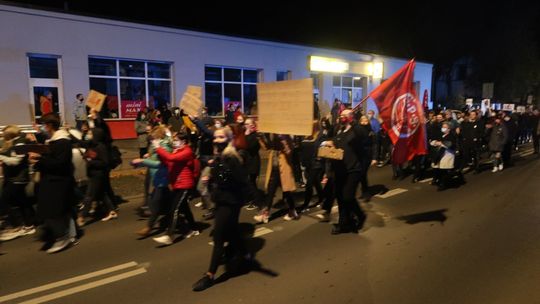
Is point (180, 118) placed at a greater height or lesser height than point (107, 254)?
greater

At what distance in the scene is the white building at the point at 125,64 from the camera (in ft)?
48.2

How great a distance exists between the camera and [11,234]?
262 inches

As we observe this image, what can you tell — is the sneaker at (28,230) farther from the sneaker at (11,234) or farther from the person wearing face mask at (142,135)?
the person wearing face mask at (142,135)

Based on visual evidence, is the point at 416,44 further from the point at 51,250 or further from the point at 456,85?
the point at 51,250

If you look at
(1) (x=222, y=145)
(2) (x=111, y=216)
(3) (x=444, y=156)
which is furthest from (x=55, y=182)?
(3) (x=444, y=156)

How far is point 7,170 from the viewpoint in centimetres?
666

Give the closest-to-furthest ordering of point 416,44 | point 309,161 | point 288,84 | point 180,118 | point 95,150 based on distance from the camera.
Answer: point 288,84 < point 95,150 < point 309,161 < point 180,118 < point 416,44

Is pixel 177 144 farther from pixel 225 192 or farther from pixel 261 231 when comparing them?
pixel 261 231

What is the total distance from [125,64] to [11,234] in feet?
39.9

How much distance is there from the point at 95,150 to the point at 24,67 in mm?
9624

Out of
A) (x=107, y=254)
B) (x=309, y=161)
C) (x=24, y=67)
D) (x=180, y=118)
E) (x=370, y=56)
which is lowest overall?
(x=107, y=254)

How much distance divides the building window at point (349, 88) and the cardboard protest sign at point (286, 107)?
19722 millimetres

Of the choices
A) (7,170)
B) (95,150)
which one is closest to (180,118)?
(95,150)

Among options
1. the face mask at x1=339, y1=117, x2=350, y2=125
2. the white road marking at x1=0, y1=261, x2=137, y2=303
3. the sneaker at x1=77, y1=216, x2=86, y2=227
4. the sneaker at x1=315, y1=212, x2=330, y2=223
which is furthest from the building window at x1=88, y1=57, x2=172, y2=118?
the white road marking at x1=0, y1=261, x2=137, y2=303
